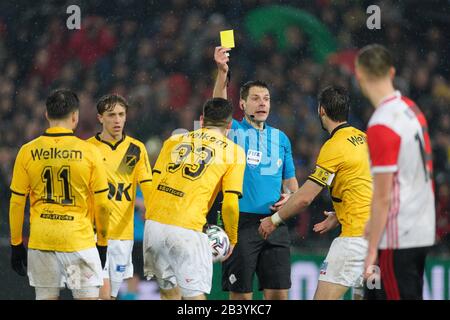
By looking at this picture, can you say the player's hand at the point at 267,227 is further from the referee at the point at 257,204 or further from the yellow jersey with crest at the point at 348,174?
the referee at the point at 257,204

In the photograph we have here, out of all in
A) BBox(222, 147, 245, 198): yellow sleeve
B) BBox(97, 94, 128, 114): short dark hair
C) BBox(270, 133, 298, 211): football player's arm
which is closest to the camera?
BBox(222, 147, 245, 198): yellow sleeve

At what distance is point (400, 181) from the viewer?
17.6 feet

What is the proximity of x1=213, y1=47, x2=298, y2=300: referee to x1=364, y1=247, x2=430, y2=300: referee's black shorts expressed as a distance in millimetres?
2985

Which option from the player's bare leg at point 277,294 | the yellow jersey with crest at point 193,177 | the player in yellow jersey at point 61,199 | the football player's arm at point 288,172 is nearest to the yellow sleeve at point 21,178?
the player in yellow jersey at point 61,199

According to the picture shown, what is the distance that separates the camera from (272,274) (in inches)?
333

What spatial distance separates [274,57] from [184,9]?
5.19 feet

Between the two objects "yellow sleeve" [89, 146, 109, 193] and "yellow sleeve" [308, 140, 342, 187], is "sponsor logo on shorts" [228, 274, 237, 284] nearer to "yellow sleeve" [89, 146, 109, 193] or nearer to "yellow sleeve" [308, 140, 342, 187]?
"yellow sleeve" [308, 140, 342, 187]

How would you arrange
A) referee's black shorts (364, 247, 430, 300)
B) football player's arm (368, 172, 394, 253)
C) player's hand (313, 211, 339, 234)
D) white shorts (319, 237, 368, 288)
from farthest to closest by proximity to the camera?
player's hand (313, 211, 339, 234)
white shorts (319, 237, 368, 288)
referee's black shorts (364, 247, 430, 300)
football player's arm (368, 172, 394, 253)

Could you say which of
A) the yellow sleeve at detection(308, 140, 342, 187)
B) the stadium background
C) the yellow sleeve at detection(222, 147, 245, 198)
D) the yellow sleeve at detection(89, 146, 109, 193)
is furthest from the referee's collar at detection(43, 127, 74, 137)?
the stadium background

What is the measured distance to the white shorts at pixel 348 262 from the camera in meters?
7.42

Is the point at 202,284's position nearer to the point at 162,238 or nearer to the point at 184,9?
the point at 162,238

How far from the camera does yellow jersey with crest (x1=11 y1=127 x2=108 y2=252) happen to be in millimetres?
6855

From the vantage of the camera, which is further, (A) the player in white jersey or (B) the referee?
(B) the referee

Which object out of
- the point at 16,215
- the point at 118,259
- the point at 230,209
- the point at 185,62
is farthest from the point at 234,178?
the point at 185,62
